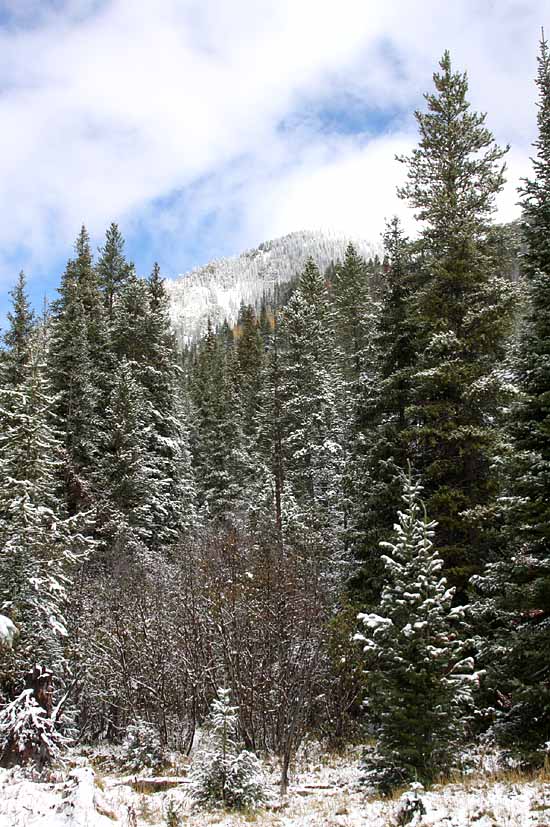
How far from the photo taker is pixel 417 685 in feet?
30.7

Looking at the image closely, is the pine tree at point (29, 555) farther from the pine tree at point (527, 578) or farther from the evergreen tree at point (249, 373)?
the evergreen tree at point (249, 373)

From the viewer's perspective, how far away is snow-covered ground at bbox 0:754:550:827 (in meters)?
6.89

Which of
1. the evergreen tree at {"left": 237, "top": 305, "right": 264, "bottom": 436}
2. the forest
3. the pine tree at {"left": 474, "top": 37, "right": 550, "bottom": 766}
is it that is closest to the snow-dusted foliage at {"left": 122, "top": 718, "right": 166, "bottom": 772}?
the forest

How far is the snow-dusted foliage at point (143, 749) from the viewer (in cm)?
1439

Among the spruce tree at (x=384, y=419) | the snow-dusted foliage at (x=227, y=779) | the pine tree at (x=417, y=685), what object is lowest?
the snow-dusted foliage at (x=227, y=779)

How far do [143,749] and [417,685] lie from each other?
857 cm

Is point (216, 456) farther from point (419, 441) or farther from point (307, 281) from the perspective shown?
→ point (419, 441)

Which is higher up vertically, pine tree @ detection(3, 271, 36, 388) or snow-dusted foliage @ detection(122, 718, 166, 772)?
pine tree @ detection(3, 271, 36, 388)

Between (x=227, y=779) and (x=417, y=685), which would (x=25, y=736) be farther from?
(x=417, y=685)

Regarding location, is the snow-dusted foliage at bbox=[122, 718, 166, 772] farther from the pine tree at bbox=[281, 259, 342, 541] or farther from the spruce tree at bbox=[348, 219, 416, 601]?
the pine tree at bbox=[281, 259, 342, 541]

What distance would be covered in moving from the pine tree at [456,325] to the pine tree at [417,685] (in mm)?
3563

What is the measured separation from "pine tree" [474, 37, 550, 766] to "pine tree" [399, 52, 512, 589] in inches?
79.2

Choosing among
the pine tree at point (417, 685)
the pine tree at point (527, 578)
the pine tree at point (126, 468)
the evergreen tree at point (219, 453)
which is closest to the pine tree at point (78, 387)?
the pine tree at point (126, 468)

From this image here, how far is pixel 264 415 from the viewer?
31.9m
